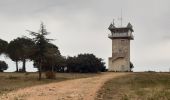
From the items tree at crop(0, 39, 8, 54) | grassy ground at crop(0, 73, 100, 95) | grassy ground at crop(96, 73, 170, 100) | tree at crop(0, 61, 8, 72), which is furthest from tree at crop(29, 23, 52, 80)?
tree at crop(0, 61, 8, 72)

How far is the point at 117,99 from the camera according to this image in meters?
26.2

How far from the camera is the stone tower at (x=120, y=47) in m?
107

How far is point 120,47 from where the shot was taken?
359 feet

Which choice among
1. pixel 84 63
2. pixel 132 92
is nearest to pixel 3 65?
pixel 84 63

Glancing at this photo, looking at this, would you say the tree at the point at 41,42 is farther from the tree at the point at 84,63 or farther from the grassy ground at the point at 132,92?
the tree at the point at 84,63

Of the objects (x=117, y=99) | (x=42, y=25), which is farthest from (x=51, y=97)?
(x=42, y=25)

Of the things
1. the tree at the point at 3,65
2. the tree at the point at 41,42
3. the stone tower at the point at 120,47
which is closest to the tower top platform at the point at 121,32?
the stone tower at the point at 120,47

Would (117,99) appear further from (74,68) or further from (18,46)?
(18,46)

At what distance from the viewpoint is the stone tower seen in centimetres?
10681

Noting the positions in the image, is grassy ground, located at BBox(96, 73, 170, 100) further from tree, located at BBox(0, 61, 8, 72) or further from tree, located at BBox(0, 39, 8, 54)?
tree, located at BBox(0, 61, 8, 72)

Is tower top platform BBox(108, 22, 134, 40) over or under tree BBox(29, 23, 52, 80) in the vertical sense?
over

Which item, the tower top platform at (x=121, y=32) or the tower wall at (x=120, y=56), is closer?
the tower wall at (x=120, y=56)

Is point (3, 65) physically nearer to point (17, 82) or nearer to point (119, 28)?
point (119, 28)

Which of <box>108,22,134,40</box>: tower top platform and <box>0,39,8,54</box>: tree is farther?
<box>108,22,134,40</box>: tower top platform
